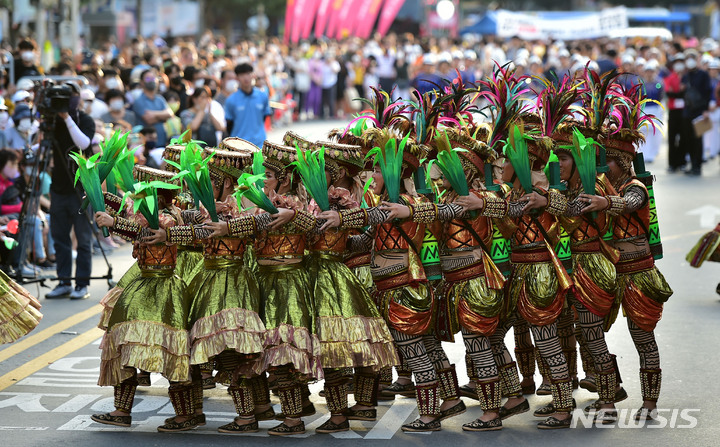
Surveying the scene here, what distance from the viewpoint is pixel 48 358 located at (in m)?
8.43

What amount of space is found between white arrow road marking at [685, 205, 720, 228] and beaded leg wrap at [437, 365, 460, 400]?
335 inches

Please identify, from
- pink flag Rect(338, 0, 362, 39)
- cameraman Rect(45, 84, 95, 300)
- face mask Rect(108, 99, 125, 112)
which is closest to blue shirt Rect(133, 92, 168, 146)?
face mask Rect(108, 99, 125, 112)

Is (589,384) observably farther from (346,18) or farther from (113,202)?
(346,18)

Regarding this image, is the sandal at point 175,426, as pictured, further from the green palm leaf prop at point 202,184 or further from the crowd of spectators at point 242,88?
the crowd of spectators at point 242,88

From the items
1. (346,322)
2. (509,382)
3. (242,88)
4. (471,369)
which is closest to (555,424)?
(509,382)

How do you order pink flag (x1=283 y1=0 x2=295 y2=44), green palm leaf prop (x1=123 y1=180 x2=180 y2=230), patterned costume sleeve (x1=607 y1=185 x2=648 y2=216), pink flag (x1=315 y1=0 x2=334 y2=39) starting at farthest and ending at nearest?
pink flag (x1=315 y1=0 x2=334 y2=39) → pink flag (x1=283 y1=0 x2=295 y2=44) → patterned costume sleeve (x1=607 y1=185 x2=648 y2=216) → green palm leaf prop (x1=123 y1=180 x2=180 y2=230)

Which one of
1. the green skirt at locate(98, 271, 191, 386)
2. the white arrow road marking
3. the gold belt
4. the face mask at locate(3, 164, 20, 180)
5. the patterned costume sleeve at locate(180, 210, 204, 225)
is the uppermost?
the patterned costume sleeve at locate(180, 210, 204, 225)

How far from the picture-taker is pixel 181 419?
260 inches

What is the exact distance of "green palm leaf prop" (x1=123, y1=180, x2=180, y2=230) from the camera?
252 inches

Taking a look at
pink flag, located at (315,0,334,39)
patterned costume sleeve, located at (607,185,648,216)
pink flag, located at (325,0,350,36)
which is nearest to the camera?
patterned costume sleeve, located at (607,185,648,216)

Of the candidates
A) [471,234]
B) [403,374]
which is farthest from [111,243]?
[471,234]

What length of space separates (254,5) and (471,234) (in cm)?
4409

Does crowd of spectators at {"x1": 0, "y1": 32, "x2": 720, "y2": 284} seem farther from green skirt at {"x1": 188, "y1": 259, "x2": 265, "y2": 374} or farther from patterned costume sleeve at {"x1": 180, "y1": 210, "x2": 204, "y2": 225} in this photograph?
green skirt at {"x1": 188, "y1": 259, "x2": 265, "y2": 374}

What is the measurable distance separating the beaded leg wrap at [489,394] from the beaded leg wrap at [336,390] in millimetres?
796
